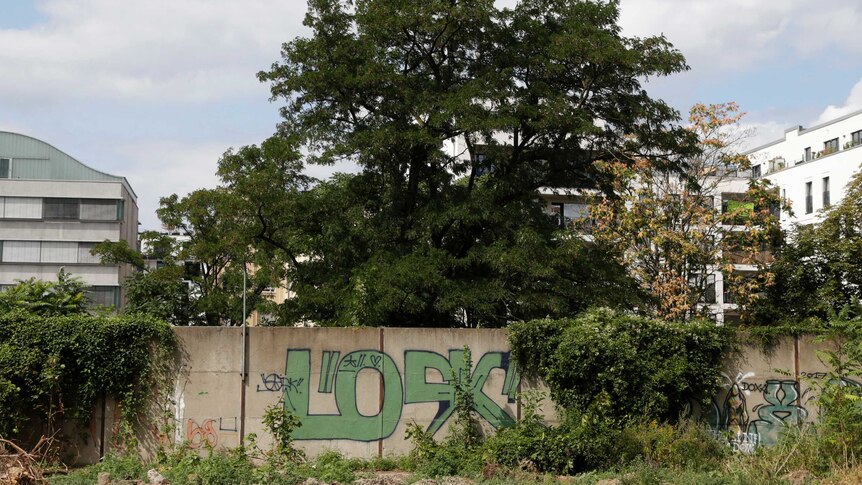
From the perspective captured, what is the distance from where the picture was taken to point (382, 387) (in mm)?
12906

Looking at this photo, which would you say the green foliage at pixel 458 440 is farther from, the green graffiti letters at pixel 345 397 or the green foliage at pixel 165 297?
the green foliage at pixel 165 297

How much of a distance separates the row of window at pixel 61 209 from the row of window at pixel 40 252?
1.60 m

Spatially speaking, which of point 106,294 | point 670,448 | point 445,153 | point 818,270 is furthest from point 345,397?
point 106,294

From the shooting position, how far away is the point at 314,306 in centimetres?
1997

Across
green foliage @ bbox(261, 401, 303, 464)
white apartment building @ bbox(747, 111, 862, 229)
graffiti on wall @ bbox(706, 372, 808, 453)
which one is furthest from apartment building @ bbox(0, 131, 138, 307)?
graffiti on wall @ bbox(706, 372, 808, 453)

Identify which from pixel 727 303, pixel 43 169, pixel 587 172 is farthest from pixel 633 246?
pixel 43 169

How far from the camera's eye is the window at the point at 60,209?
50.0 m

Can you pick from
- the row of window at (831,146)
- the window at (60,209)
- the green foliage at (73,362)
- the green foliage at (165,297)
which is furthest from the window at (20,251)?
the row of window at (831,146)

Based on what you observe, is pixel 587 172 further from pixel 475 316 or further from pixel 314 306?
pixel 314 306

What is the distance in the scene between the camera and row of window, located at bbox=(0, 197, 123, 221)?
4994 centimetres

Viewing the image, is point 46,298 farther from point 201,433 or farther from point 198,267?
point 198,267

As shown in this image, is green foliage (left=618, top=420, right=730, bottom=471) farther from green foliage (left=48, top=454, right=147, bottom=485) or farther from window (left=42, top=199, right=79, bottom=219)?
window (left=42, top=199, right=79, bottom=219)

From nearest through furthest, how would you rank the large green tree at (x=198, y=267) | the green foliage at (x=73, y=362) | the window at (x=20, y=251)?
the green foliage at (x=73, y=362) → the large green tree at (x=198, y=267) → the window at (x=20, y=251)

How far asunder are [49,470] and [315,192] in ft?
37.2
